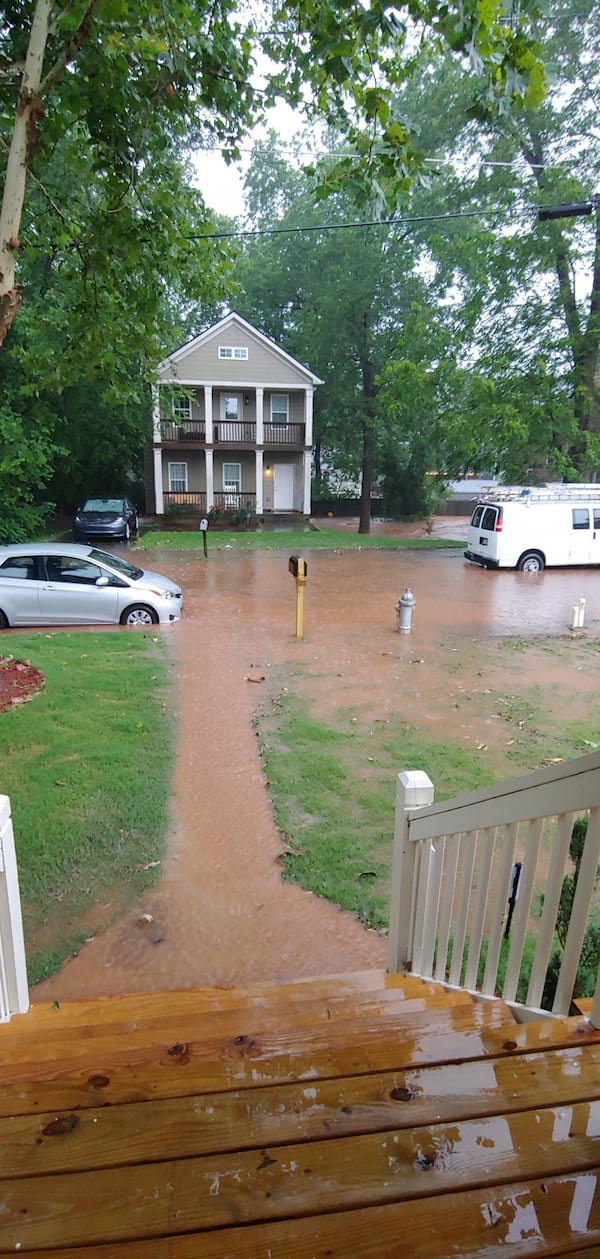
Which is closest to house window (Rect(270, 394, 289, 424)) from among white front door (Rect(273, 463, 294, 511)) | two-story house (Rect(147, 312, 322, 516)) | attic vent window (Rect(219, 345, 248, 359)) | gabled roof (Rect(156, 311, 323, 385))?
two-story house (Rect(147, 312, 322, 516))

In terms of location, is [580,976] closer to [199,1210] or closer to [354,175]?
[199,1210]

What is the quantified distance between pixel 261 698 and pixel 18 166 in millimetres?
5396

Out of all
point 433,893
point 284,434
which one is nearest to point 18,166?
point 433,893

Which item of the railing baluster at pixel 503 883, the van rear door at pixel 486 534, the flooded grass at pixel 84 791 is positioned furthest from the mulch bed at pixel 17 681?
the van rear door at pixel 486 534

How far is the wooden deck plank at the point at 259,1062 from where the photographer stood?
→ 1.75 meters

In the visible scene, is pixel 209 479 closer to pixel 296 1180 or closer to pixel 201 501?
pixel 201 501

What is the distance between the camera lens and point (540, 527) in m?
18.9

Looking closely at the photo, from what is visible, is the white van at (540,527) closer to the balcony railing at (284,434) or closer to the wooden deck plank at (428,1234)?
the balcony railing at (284,434)

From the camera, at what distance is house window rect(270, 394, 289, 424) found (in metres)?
31.2

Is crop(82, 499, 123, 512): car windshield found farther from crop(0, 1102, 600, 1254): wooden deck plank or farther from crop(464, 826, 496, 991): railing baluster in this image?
crop(0, 1102, 600, 1254): wooden deck plank

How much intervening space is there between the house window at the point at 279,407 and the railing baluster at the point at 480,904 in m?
30.8

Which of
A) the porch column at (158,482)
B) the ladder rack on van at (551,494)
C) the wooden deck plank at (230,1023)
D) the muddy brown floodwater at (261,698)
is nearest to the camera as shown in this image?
the wooden deck plank at (230,1023)

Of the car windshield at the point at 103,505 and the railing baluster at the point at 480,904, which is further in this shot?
the car windshield at the point at 103,505

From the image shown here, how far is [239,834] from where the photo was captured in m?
5.10
